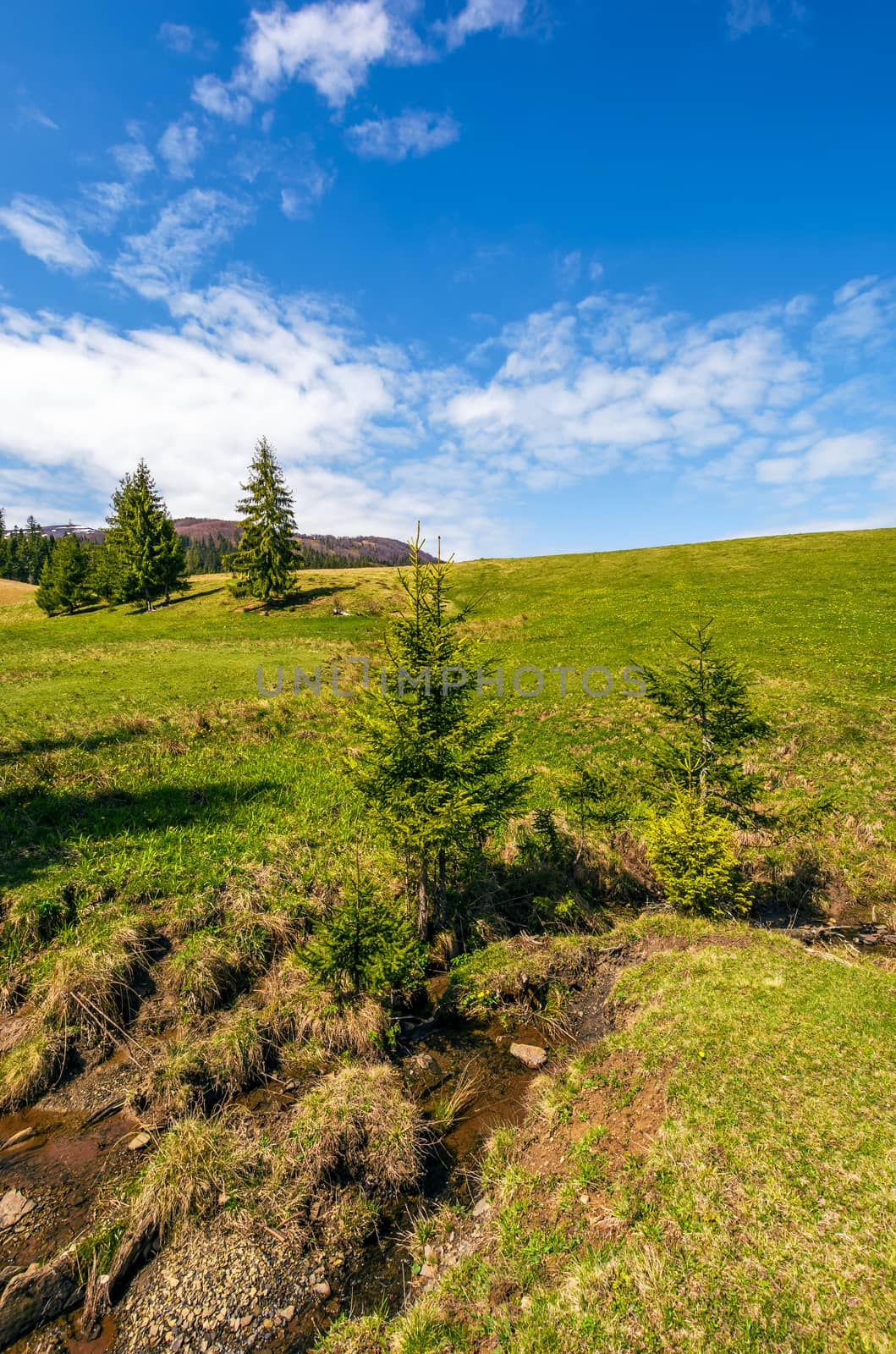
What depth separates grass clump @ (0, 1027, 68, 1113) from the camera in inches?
372

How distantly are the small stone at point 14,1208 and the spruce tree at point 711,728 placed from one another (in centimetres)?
1493

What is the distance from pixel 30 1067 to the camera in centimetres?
964

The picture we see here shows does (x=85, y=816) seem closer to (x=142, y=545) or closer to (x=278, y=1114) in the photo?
(x=278, y=1114)

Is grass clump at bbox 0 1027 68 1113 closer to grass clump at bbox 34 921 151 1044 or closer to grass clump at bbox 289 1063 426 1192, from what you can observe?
grass clump at bbox 34 921 151 1044

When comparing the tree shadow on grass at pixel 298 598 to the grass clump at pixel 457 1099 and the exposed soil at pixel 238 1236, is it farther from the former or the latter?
the grass clump at pixel 457 1099

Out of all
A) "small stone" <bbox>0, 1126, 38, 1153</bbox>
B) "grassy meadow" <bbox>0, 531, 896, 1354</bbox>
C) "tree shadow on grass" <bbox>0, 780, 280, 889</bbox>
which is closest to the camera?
"grassy meadow" <bbox>0, 531, 896, 1354</bbox>

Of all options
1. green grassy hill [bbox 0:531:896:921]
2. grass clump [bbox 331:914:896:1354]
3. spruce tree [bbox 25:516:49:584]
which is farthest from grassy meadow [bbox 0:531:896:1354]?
spruce tree [bbox 25:516:49:584]

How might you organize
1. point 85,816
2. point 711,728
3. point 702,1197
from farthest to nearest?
1. point 85,816
2. point 711,728
3. point 702,1197

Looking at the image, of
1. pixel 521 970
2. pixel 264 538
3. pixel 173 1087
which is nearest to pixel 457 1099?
pixel 521 970

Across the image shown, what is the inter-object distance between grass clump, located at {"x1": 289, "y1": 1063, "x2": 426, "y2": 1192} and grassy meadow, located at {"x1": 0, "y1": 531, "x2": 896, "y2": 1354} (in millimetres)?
45

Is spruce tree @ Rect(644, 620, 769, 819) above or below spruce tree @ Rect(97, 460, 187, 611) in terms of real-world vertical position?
below

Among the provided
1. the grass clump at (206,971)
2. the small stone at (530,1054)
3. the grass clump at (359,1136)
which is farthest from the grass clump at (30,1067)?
the small stone at (530,1054)

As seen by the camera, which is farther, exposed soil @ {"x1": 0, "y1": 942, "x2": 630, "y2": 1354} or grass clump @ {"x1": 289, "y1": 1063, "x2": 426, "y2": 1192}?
grass clump @ {"x1": 289, "y1": 1063, "x2": 426, "y2": 1192}

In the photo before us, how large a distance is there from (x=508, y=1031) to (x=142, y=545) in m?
62.5
